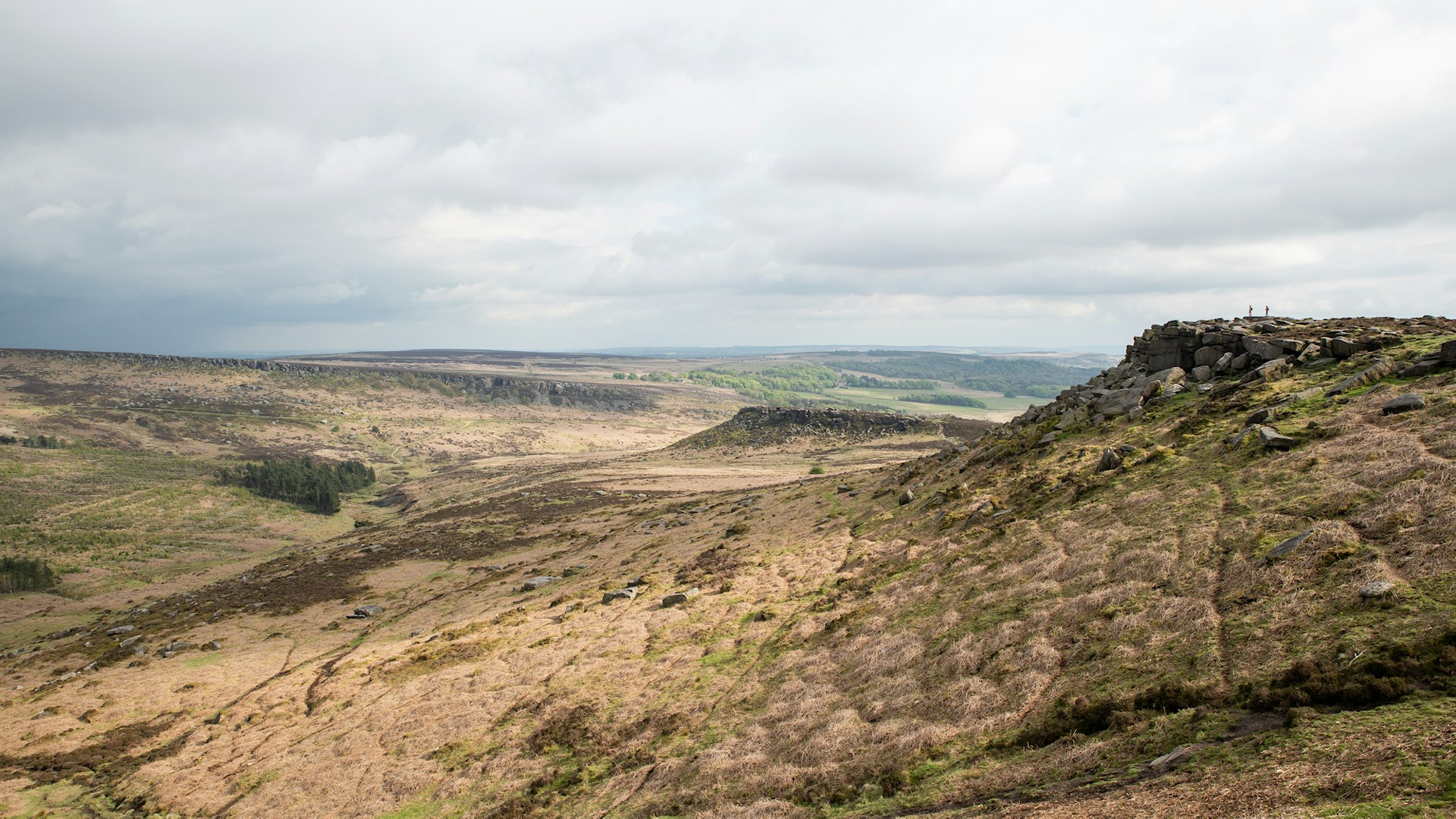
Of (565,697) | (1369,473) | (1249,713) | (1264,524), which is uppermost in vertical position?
(1369,473)

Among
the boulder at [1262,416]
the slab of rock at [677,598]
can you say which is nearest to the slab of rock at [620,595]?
the slab of rock at [677,598]

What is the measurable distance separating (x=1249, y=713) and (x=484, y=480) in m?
119

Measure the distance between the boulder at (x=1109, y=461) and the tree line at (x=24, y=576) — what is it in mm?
97260

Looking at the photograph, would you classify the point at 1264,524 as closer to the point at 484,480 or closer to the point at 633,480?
the point at 633,480

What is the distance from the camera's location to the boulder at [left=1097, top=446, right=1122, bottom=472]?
2981 cm

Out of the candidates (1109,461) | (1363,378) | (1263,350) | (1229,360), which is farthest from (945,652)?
(1229,360)

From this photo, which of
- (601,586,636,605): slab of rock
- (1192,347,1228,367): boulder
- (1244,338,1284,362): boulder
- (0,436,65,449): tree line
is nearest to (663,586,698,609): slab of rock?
(601,586,636,605): slab of rock

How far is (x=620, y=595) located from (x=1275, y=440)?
30.9m

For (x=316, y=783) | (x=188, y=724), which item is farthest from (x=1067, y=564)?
(x=188, y=724)

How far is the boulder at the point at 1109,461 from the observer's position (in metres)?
29.8

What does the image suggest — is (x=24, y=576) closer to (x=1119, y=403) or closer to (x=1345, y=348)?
(x=1119, y=403)

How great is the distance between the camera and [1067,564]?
73.8ft

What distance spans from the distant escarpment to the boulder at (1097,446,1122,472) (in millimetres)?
84599

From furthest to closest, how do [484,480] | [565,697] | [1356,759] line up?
[484,480], [565,697], [1356,759]
